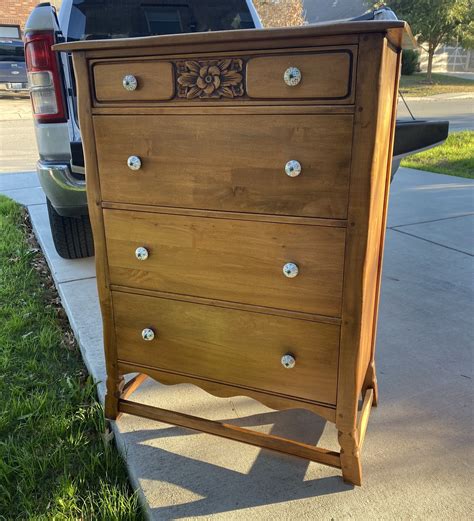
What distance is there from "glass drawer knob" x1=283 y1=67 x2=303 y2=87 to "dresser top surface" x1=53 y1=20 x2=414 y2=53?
0.07 metres

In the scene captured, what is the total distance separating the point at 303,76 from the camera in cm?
134

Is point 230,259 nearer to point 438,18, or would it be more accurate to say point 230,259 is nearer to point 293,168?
point 293,168

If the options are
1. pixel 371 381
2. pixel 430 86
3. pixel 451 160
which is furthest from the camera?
pixel 430 86

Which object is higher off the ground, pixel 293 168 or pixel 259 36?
pixel 259 36

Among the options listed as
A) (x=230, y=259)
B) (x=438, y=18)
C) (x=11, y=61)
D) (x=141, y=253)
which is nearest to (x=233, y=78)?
(x=230, y=259)

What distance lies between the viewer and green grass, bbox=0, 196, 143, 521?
1610 millimetres

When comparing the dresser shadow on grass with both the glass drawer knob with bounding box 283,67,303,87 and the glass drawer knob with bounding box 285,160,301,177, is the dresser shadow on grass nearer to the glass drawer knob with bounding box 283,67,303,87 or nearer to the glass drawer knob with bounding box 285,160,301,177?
the glass drawer knob with bounding box 285,160,301,177

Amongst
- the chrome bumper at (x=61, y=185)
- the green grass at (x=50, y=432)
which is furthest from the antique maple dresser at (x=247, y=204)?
the chrome bumper at (x=61, y=185)

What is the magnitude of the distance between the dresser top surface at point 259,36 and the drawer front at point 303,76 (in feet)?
0.17

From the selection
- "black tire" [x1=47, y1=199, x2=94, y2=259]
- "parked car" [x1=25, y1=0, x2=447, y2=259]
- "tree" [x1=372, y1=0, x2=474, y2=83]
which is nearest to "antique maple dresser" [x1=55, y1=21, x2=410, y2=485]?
"parked car" [x1=25, y1=0, x2=447, y2=259]

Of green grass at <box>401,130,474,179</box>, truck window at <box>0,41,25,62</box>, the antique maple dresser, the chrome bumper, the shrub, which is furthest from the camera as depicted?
the shrub

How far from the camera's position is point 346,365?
1565 mm

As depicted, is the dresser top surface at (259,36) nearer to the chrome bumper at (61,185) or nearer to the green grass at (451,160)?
the chrome bumper at (61,185)

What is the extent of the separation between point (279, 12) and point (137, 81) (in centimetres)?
2172
